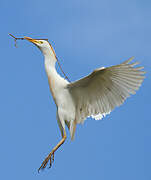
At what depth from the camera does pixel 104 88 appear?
416 cm

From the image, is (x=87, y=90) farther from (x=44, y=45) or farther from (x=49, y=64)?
(x=44, y=45)

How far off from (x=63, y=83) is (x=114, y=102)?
59cm

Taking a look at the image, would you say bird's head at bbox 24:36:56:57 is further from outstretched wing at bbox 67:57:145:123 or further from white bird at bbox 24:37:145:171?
outstretched wing at bbox 67:57:145:123

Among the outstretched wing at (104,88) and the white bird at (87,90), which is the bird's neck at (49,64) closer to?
the white bird at (87,90)

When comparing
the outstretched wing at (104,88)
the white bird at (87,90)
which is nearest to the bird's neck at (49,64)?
the white bird at (87,90)

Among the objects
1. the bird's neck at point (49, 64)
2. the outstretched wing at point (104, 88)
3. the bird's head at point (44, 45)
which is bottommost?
the outstretched wing at point (104, 88)

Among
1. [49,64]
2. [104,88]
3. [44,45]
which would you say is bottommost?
[104,88]

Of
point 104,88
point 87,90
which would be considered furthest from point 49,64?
point 104,88

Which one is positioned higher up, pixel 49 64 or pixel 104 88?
pixel 49 64

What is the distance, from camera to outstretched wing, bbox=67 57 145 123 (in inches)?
159

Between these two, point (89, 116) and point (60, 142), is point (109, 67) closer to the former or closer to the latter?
point (89, 116)

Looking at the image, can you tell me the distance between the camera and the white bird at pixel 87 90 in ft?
13.3

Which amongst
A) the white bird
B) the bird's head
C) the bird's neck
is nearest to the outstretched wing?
the white bird

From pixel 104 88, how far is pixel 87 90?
18 centimetres
